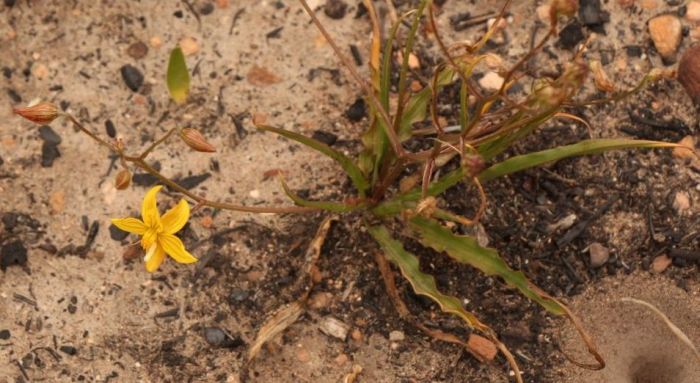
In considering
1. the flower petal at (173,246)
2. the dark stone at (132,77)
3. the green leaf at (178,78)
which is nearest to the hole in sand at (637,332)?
the flower petal at (173,246)

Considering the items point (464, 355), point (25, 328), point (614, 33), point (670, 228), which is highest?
point (614, 33)

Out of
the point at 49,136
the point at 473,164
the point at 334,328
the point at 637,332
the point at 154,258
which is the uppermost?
the point at 473,164

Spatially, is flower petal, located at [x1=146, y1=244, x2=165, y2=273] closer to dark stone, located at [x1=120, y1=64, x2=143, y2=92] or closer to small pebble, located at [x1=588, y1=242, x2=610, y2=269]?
dark stone, located at [x1=120, y1=64, x2=143, y2=92]

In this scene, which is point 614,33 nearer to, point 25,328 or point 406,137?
point 406,137

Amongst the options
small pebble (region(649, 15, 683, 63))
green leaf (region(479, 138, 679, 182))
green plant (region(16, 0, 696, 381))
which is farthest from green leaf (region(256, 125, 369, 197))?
small pebble (region(649, 15, 683, 63))

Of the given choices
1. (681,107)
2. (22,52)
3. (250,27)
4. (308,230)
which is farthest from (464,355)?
(22,52)

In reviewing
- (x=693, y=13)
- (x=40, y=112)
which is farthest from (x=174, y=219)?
(x=693, y=13)

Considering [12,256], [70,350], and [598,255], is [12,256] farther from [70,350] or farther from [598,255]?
[598,255]
